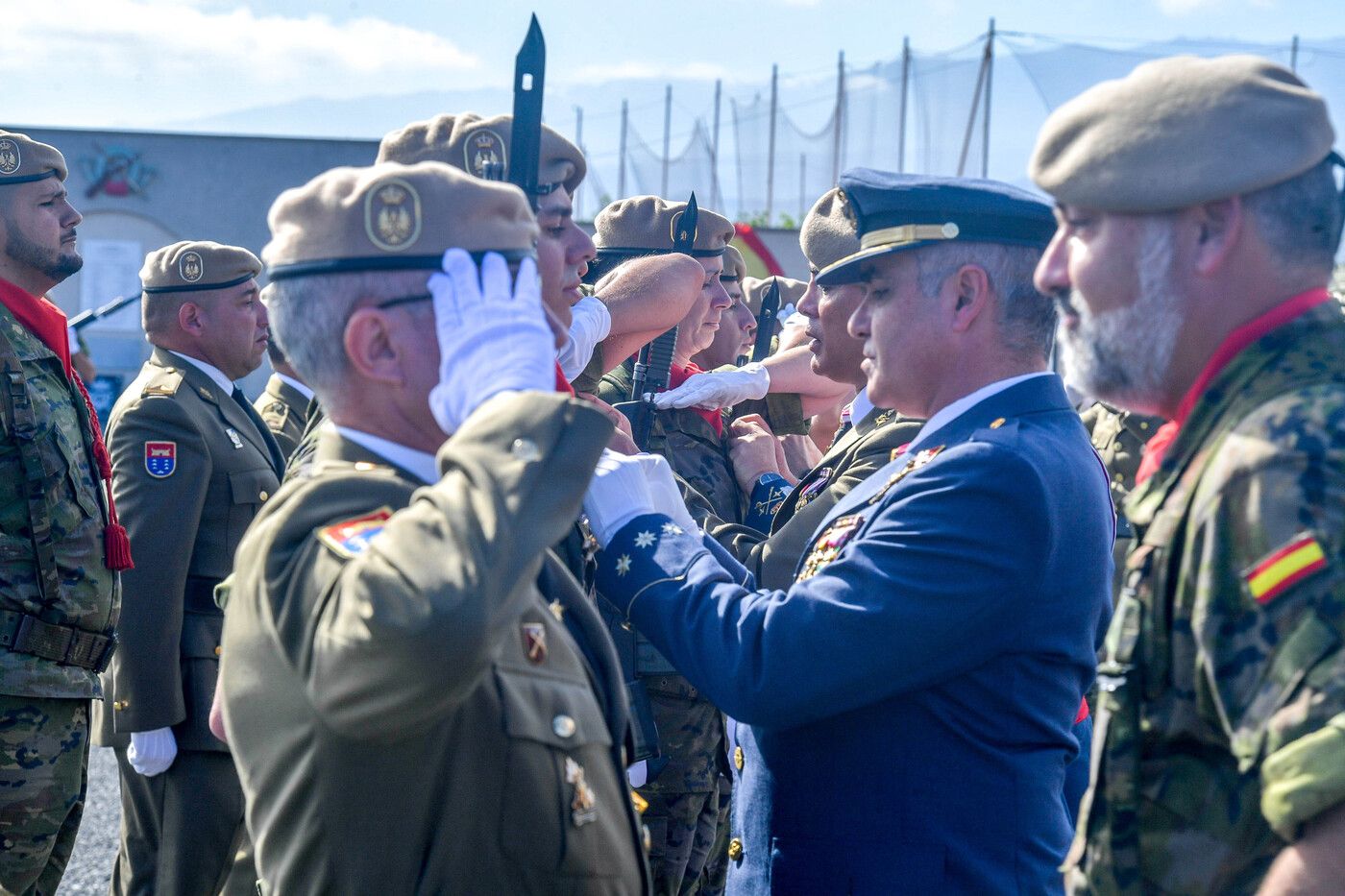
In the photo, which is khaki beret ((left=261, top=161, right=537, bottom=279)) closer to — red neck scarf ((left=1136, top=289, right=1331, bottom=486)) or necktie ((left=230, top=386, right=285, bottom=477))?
red neck scarf ((left=1136, top=289, right=1331, bottom=486))

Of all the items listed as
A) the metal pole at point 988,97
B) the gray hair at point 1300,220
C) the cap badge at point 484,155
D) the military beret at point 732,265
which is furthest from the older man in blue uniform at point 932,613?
the metal pole at point 988,97

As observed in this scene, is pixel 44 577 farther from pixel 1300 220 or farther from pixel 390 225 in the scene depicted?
pixel 1300 220

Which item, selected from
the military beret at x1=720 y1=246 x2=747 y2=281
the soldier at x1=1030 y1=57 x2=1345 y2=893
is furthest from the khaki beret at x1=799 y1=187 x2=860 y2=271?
the soldier at x1=1030 y1=57 x2=1345 y2=893

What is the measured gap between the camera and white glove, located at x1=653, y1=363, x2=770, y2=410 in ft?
13.6

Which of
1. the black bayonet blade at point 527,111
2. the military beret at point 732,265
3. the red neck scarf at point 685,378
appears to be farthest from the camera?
the military beret at point 732,265

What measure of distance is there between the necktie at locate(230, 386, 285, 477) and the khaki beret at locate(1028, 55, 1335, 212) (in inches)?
150

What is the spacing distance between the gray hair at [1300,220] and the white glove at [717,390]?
102 inches

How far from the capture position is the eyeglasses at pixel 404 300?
69.2 inches

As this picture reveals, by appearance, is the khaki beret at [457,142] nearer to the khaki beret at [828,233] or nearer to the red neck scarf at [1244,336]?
the red neck scarf at [1244,336]

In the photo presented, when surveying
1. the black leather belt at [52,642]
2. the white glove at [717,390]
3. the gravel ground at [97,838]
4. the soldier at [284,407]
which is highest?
the white glove at [717,390]

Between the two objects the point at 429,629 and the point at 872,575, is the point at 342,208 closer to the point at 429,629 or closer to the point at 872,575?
the point at 429,629

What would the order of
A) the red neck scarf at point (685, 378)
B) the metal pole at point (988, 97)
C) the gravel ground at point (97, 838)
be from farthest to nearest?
the metal pole at point (988, 97) → the gravel ground at point (97, 838) → the red neck scarf at point (685, 378)

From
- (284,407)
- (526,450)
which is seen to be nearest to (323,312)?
(526,450)

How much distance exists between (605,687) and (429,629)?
0.54 m
